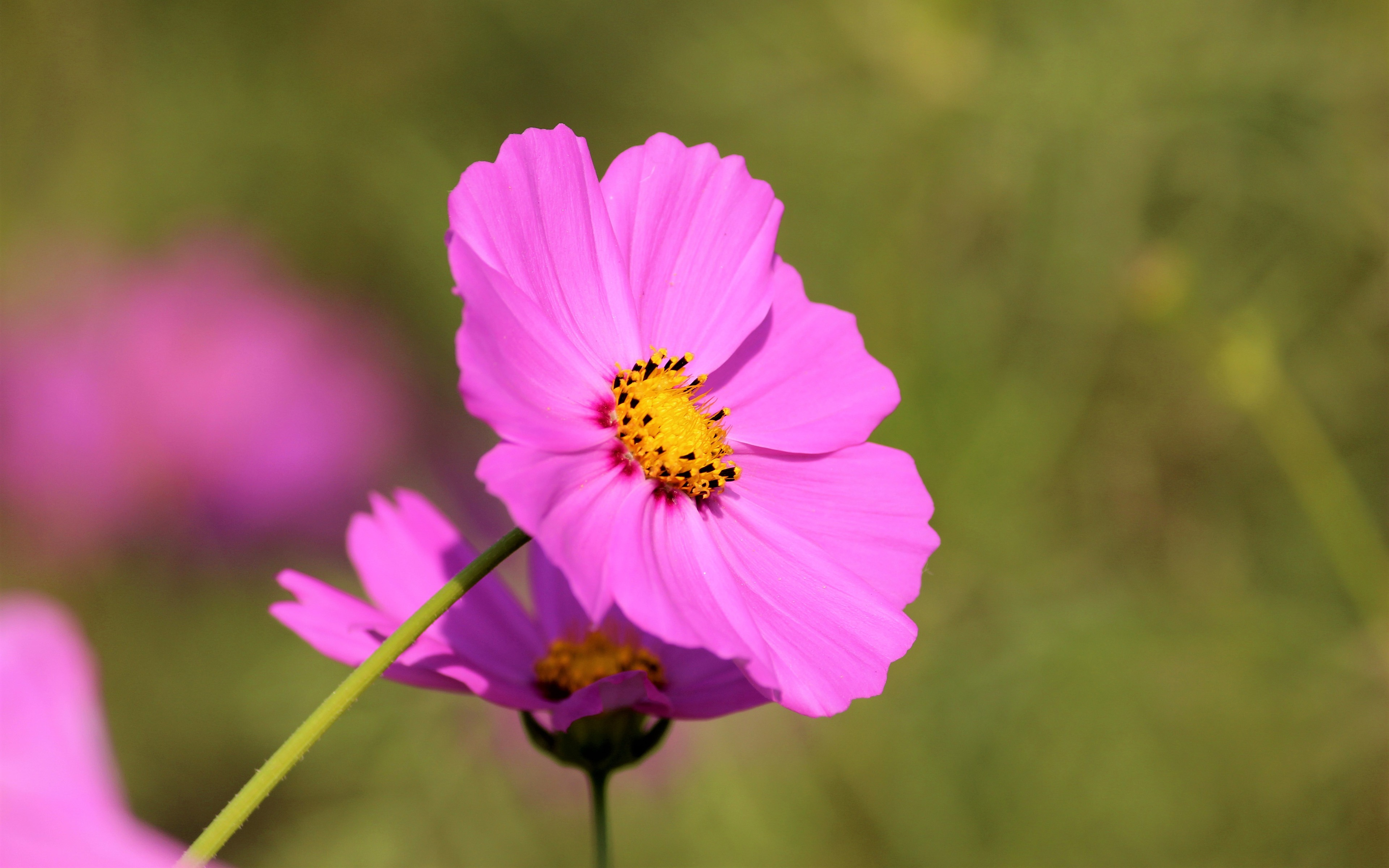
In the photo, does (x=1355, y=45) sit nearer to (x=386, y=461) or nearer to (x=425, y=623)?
(x=386, y=461)

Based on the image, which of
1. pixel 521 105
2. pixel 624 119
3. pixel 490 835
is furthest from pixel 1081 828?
pixel 521 105

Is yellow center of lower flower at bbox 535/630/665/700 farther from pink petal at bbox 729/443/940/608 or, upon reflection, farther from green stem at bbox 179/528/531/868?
green stem at bbox 179/528/531/868

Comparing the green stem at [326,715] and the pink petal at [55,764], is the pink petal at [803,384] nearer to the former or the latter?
the green stem at [326,715]

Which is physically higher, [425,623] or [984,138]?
[984,138]

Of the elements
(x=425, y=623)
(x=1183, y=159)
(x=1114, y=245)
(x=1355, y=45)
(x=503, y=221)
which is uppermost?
(x=1355, y=45)

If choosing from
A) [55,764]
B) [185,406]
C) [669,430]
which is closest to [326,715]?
[55,764]

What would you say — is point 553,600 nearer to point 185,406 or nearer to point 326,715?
point 326,715

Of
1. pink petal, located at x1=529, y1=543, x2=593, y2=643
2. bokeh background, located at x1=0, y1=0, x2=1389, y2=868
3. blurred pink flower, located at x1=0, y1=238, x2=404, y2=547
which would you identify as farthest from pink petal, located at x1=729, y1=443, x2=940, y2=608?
blurred pink flower, located at x1=0, y1=238, x2=404, y2=547

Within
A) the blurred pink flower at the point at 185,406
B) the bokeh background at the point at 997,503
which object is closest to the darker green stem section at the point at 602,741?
the bokeh background at the point at 997,503
